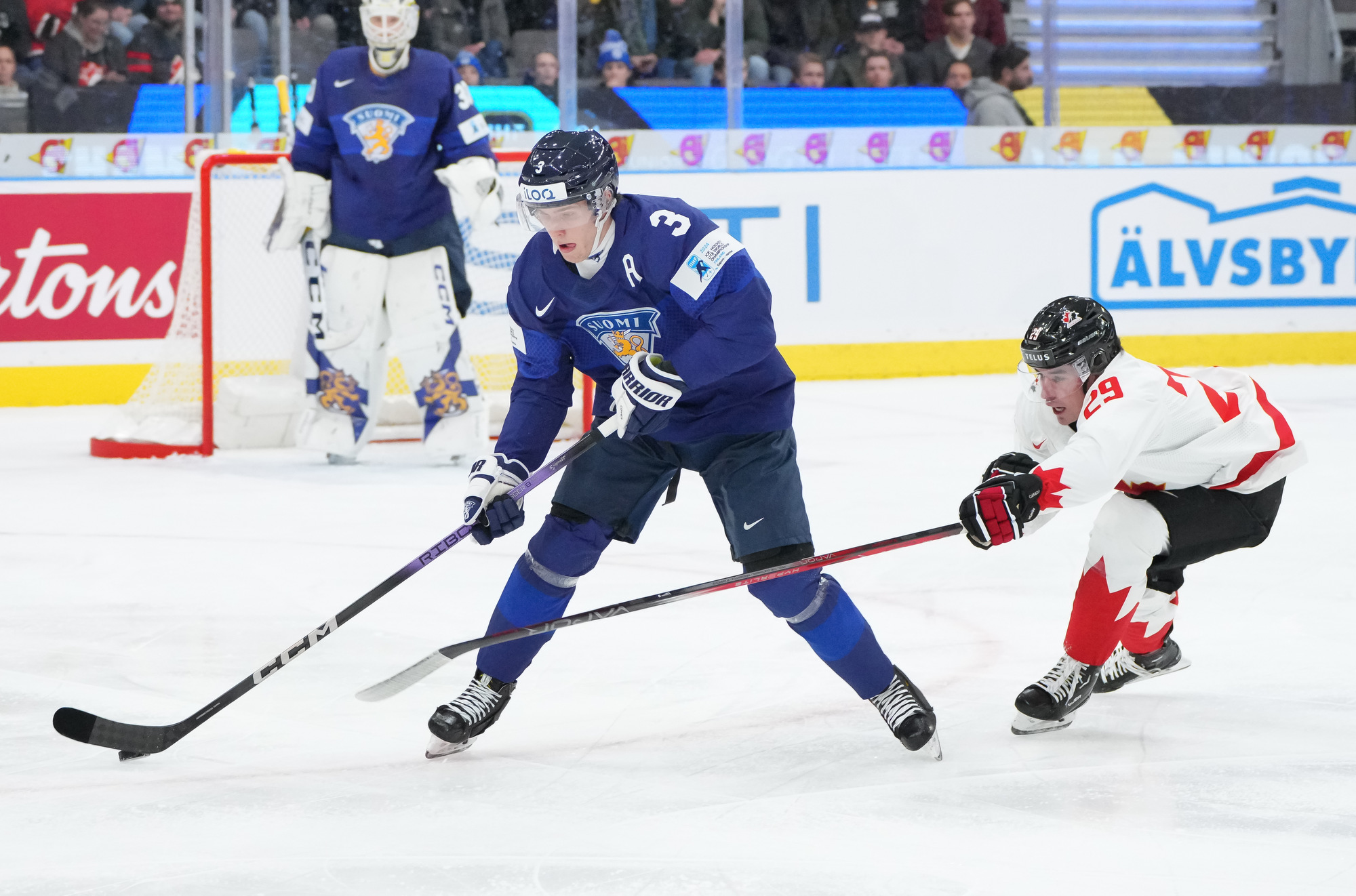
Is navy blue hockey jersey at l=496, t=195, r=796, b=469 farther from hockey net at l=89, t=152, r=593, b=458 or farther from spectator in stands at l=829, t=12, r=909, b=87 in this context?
spectator in stands at l=829, t=12, r=909, b=87

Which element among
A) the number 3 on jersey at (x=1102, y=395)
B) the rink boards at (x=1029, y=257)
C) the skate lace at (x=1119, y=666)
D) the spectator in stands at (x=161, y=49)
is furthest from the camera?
the rink boards at (x=1029, y=257)

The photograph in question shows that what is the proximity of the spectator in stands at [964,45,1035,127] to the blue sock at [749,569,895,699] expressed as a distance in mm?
5267

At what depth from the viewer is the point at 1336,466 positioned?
4.62 metres

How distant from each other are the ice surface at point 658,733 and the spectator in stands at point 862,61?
3.64m

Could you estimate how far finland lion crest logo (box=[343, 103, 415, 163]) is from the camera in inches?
189

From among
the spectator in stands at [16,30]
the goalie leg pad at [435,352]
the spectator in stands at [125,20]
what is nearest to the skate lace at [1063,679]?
the goalie leg pad at [435,352]

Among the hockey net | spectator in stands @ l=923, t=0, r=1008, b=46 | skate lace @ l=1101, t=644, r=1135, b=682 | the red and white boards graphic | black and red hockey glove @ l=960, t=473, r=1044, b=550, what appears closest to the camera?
black and red hockey glove @ l=960, t=473, r=1044, b=550

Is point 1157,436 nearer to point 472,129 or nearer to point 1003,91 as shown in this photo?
point 472,129

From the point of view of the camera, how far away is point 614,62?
6594 millimetres

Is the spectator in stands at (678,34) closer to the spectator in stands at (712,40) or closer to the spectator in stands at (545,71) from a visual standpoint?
the spectator in stands at (712,40)

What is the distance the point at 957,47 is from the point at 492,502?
5867mm

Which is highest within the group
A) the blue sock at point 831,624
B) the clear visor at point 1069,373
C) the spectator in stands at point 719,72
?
→ the spectator in stands at point 719,72

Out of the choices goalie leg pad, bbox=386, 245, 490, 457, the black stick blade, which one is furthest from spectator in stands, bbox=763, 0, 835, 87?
the black stick blade

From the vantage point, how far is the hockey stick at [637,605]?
2139 mm
